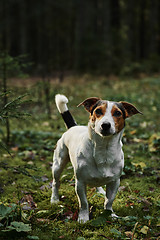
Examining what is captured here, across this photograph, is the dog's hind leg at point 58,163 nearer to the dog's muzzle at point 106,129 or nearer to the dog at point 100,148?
the dog at point 100,148

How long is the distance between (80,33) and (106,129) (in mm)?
20050

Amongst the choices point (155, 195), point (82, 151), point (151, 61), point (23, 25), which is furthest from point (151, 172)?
point (23, 25)

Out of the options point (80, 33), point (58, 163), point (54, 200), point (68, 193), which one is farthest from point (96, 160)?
point (80, 33)

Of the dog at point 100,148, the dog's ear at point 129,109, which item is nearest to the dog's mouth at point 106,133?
the dog at point 100,148

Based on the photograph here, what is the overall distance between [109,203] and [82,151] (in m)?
0.74

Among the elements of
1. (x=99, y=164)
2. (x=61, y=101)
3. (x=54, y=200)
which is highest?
(x=61, y=101)

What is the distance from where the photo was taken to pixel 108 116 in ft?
9.25

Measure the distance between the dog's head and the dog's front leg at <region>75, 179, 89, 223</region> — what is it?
28.7 inches

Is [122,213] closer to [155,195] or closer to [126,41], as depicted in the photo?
[155,195]

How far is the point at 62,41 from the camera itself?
113ft

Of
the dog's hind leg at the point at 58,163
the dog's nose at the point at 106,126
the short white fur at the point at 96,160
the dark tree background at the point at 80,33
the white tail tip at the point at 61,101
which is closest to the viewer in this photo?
the dog's nose at the point at 106,126

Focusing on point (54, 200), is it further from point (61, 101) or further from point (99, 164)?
point (61, 101)

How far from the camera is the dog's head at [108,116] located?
9.00 feet

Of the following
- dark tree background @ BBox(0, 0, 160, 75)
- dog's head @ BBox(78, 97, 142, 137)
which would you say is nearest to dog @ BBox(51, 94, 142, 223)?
dog's head @ BBox(78, 97, 142, 137)
